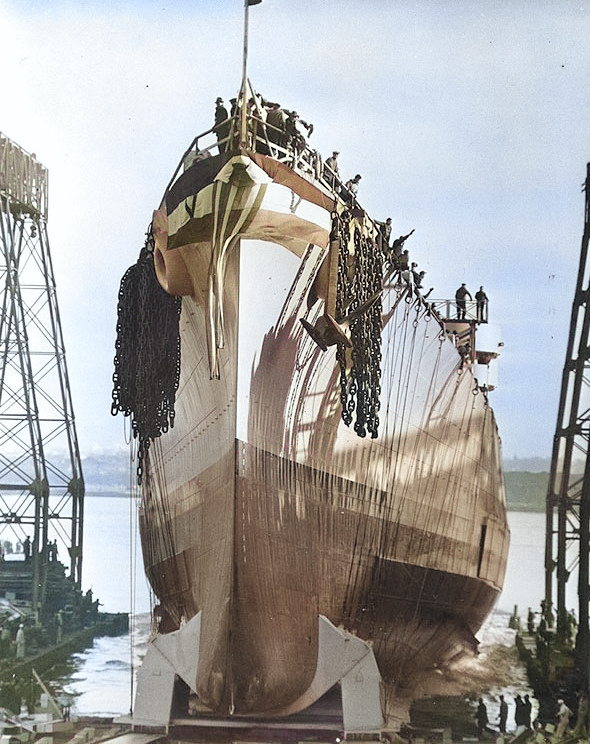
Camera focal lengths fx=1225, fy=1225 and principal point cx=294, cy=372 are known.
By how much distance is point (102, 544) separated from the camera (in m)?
4.92

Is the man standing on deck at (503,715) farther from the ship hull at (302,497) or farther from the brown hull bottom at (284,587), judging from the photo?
the brown hull bottom at (284,587)

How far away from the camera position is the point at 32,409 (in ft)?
16.7

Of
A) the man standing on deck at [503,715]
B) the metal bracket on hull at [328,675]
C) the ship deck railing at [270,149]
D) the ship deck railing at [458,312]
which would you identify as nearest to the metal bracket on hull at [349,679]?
the metal bracket on hull at [328,675]

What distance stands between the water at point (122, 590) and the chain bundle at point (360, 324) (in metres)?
0.76

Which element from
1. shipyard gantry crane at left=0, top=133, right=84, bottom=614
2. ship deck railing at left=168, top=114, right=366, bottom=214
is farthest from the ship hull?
shipyard gantry crane at left=0, top=133, right=84, bottom=614

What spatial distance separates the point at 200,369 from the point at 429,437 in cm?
94

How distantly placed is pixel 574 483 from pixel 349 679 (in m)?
1.20

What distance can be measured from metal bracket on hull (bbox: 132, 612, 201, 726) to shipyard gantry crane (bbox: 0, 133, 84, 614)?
19.5 inches

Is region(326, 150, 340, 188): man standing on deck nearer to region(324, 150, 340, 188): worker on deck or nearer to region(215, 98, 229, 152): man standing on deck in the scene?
region(324, 150, 340, 188): worker on deck

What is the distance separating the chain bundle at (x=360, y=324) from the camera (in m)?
4.38

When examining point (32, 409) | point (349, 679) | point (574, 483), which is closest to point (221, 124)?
point (32, 409)

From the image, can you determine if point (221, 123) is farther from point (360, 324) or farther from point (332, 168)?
point (360, 324)

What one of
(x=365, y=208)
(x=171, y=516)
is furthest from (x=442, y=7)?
(x=171, y=516)

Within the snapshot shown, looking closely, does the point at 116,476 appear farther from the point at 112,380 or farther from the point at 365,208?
the point at 365,208
